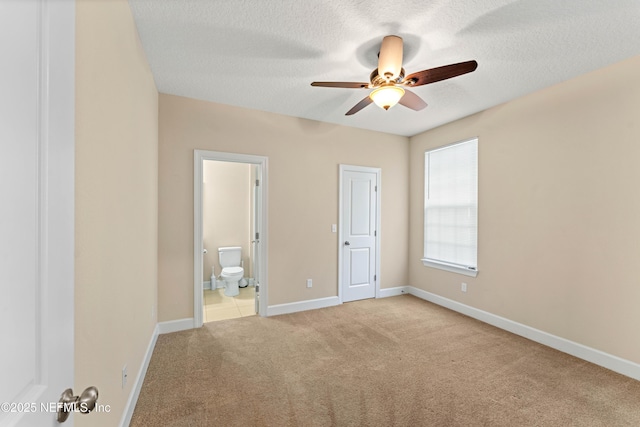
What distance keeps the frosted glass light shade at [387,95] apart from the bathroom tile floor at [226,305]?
312 cm

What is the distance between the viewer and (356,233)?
4.35 metres

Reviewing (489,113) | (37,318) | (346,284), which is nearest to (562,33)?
(489,113)

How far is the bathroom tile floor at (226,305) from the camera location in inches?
148

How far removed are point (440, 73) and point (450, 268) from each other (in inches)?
115

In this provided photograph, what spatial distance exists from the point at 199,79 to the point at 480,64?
9.00 feet

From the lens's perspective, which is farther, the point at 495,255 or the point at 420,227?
the point at 420,227

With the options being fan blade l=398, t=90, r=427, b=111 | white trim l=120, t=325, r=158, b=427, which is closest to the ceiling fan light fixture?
fan blade l=398, t=90, r=427, b=111

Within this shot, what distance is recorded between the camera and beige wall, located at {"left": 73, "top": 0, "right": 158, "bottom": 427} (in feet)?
3.62

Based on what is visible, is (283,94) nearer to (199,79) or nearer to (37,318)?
(199,79)

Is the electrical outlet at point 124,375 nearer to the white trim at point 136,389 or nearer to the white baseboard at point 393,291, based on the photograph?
the white trim at point 136,389

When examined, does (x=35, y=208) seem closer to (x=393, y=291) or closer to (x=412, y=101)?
(x=412, y=101)

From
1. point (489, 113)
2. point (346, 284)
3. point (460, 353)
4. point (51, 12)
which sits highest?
point (489, 113)

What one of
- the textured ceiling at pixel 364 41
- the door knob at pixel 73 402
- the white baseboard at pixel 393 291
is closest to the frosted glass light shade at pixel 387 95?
the textured ceiling at pixel 364 41

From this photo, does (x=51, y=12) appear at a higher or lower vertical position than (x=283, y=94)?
lower
